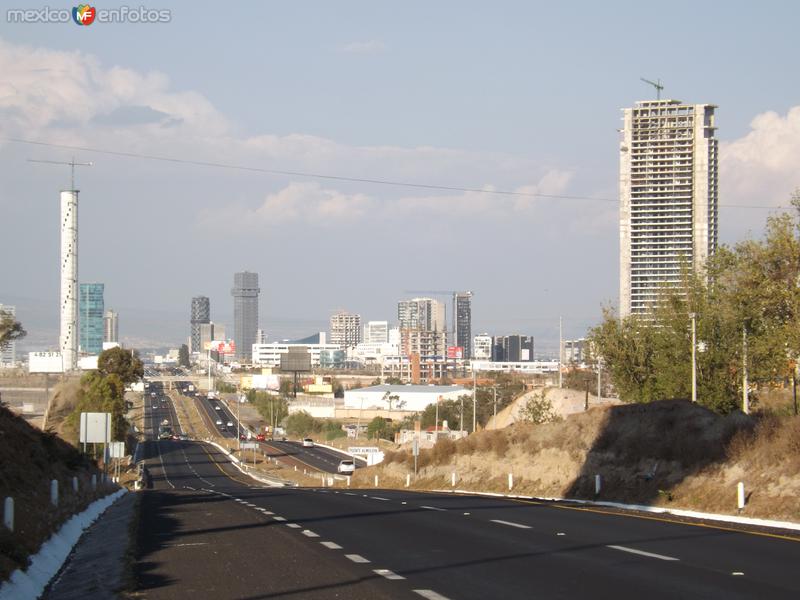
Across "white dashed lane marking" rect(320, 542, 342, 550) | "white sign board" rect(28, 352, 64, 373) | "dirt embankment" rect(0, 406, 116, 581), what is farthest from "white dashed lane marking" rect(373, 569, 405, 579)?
"white sign board" rect(28, 352, 64, 373)

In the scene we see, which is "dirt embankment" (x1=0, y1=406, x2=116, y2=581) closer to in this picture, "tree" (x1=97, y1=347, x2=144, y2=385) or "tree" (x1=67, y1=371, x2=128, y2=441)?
"tree" (x1=67, y1=371, x2=128, y2=441)

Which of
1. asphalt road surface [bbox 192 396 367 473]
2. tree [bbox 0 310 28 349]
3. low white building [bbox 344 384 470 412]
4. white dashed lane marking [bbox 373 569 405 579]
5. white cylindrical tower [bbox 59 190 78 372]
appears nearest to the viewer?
white dashed lane marking [bbox 373 569 405 579]

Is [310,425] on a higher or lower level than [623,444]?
lower

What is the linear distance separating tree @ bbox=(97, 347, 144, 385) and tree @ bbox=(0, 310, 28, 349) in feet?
126

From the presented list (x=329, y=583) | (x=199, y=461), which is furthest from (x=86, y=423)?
(x=199, y=461)

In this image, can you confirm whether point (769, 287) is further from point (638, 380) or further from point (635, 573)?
point (635, 573)

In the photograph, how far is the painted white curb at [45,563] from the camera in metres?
12.2

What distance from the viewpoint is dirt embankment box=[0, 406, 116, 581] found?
15.0 metres

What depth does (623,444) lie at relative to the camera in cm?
3653

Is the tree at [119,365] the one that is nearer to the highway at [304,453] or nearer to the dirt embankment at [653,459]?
the highway at [304,453]

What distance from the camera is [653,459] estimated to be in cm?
3319

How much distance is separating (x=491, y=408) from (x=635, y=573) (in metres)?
121

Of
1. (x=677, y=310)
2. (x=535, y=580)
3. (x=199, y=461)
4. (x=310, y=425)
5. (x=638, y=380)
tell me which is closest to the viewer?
(x=535, y=580)

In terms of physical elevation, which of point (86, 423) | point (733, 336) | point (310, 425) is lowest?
point (310, 425)
